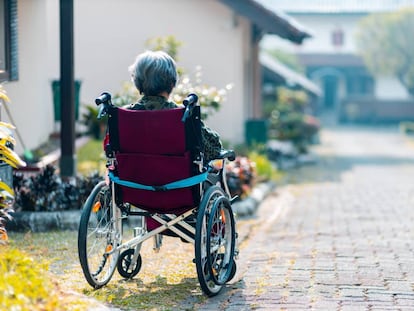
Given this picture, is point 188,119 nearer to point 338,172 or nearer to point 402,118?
point 338,172

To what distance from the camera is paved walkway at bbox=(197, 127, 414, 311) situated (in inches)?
239

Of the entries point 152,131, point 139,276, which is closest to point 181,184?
point 152,131

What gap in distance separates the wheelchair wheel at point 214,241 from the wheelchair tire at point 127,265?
0.67 metres

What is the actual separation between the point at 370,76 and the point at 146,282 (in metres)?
50.8

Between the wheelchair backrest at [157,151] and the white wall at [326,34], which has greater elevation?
the white wall at [326,34]

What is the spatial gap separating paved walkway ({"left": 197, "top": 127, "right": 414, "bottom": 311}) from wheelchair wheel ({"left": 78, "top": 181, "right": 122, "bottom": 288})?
2.49 feet

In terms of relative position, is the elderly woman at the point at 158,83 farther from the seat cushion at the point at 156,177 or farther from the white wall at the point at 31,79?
the white wall at the point at 31,79

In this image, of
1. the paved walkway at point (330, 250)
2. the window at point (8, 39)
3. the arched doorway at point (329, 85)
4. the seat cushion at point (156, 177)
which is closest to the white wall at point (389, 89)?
the arched doorway at point (329, 85)

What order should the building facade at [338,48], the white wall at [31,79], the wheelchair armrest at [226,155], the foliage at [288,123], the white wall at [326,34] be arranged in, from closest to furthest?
1. the wheelchair armrest at [226,155]
2. the white wall at [31,79]
3. the foliage at [288,123]
4. the building facade at [338,48]
5. the white wall at [326,34]

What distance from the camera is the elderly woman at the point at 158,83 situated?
20.1ft

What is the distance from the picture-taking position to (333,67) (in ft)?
183

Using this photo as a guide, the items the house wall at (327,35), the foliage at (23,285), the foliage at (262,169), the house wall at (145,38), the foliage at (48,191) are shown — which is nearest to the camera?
the foliage at (23,285)

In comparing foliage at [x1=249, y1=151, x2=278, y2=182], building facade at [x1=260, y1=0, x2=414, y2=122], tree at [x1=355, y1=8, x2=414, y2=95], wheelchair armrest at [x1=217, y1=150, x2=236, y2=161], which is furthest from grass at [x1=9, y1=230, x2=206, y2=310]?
building facade at [x1=260, y1=0, x2=414, y2=122]

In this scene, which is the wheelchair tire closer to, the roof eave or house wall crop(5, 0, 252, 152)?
house wall crop(5, 0, 252, 152)
